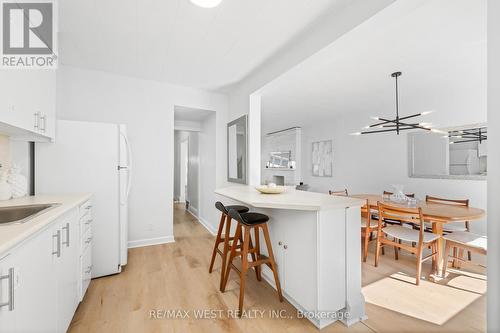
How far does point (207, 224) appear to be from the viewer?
4.14m

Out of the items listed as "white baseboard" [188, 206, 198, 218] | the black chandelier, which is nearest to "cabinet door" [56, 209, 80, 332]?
"white baseboard" [188, 206, 198, 218]

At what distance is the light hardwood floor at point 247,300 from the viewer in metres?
1.63

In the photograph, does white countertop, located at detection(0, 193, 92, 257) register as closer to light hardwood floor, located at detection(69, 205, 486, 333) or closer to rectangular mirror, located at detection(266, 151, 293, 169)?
light hardwood floor, located at detection(69, 205, 486, 333)

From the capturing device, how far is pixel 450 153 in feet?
11.8

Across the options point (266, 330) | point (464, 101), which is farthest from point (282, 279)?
point (464, 101)

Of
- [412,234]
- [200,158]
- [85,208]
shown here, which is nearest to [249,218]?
[85,208]

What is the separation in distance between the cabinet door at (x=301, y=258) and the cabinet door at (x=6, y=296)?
5.17 ft

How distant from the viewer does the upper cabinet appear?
55.2 inches

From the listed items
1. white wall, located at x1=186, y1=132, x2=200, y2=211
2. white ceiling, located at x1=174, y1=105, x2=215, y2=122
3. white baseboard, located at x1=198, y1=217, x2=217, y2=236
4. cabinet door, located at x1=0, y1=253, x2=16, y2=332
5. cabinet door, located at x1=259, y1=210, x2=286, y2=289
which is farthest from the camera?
white wall, located at x1=186, y1=132, x2=200, y2=211

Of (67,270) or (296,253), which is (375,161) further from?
(67,270)

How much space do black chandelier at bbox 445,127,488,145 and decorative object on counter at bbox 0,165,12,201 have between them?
559 cm

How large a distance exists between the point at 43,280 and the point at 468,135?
5108 millimetres

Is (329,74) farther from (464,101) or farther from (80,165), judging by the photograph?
(80,165)

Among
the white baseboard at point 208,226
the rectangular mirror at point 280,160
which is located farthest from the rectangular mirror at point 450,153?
the white baseboard at point 208,226
